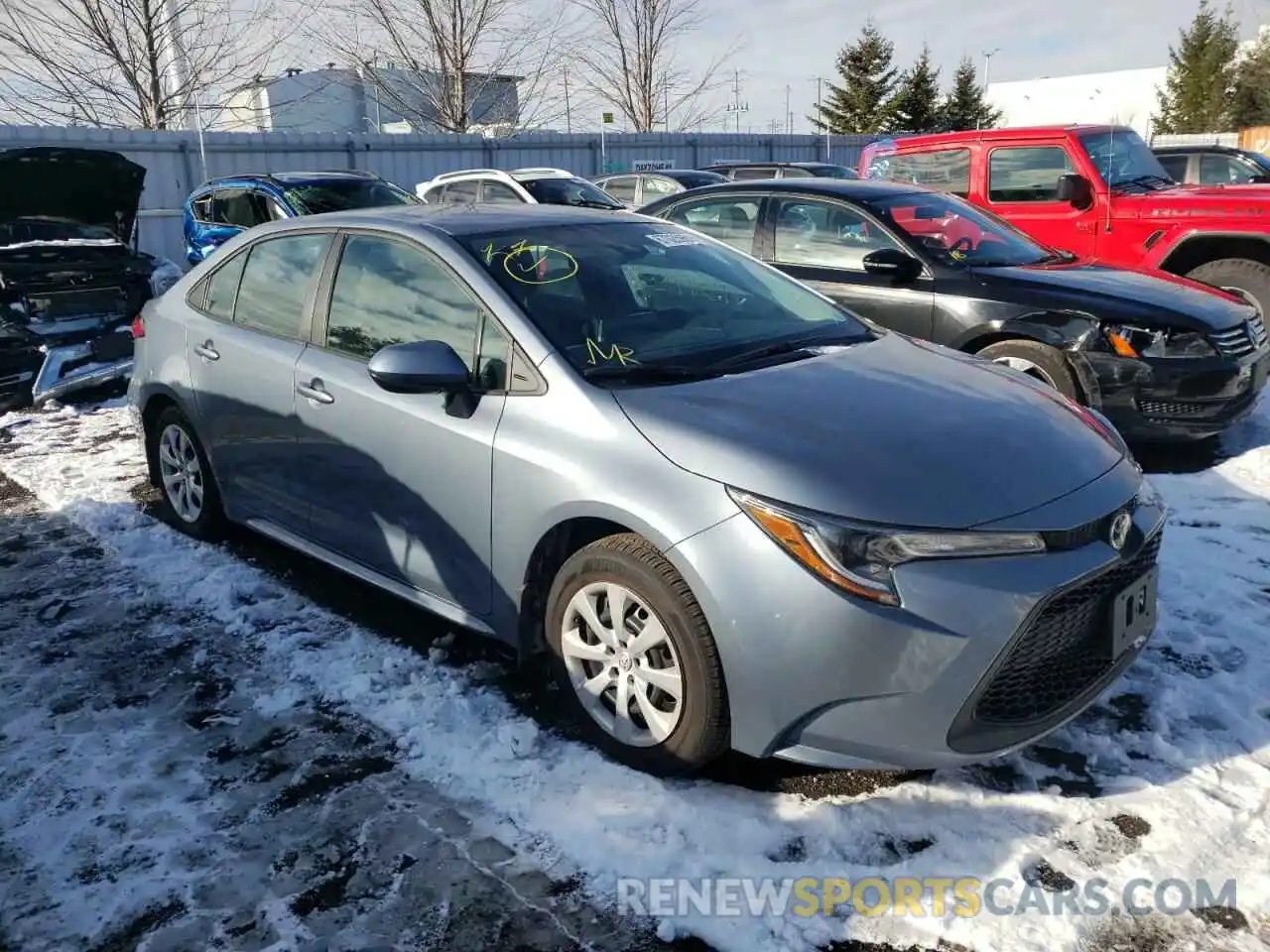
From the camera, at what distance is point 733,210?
6.81 metres

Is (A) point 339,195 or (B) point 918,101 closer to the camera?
(A) point 339,195

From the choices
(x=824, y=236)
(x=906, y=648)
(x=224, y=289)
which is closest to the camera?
(x=906, y=648)

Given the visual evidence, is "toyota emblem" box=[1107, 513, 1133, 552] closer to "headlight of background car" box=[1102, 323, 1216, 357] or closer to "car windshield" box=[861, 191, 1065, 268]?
"headlight of background car" box=[1102, 323, 1216, 357]

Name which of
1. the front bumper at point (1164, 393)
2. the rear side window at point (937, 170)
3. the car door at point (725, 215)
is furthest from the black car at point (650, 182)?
the front bumper at point (1164, 393)

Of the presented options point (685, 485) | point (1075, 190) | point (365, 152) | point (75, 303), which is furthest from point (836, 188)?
point (365, 152)

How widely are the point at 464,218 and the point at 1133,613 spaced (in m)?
2.66

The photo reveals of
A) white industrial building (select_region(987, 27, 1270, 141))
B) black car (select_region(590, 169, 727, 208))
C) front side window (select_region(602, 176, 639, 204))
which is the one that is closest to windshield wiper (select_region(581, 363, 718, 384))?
black car (select_region(590, 169, 727, 208))

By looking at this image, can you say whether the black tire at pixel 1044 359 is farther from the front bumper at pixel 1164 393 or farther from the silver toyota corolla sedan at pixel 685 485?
the silver toyota corolla sedan at pixel 685 485

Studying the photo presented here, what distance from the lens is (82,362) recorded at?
749 cm

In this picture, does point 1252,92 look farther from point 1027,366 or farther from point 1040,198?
point 1027,366

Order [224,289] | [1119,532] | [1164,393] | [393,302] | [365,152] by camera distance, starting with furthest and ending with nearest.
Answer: [365,152] < [1164,393] < [224,289] < [393,302] < [1119,532]

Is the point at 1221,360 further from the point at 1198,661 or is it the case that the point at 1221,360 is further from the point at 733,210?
the point at 733,210

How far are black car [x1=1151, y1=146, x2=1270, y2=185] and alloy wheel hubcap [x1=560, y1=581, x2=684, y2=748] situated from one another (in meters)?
11.4

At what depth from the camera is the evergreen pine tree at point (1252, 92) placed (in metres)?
40.2
